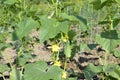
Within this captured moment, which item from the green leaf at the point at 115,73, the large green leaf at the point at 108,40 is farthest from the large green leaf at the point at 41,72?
the green leaf at the point at 115,73

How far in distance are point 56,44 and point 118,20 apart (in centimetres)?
44

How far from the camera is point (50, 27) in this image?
6.10 feet

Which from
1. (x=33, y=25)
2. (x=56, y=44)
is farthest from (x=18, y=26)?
(x=56, y=44)

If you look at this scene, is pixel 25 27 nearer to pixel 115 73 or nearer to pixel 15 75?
pixel 15 75

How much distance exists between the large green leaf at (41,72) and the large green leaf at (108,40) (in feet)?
1.13

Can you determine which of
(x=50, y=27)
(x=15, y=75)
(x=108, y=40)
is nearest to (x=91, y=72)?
(x=108, y=40)

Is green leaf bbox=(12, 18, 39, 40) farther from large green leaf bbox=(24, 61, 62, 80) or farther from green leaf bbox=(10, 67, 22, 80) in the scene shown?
green leaf bbox=(10, 67, 22, 80)

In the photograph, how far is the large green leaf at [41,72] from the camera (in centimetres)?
186

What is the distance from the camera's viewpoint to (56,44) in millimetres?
2023

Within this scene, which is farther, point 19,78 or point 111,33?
point 19,78

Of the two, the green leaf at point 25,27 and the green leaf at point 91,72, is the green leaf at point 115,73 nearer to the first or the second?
the green leaf at point 91,72

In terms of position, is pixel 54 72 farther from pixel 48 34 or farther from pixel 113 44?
pixel 113 44

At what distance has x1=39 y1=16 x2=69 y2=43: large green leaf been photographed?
5.92 feet

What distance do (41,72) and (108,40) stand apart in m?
0.47
